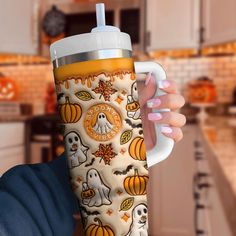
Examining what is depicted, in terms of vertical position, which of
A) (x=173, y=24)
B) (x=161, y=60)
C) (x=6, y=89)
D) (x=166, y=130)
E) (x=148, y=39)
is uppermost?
(x=173, y=24)

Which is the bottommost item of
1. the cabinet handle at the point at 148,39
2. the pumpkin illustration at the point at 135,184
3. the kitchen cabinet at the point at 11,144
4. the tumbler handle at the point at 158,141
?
the kitchen cabinet at the point at 11,144

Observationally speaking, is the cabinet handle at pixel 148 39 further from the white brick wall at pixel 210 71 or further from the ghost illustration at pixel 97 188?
the ghost illustration at pixel 97 188

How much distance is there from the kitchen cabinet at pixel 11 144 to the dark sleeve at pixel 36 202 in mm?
2062

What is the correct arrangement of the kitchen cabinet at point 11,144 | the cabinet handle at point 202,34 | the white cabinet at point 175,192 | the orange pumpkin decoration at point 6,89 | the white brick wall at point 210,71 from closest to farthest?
1. the kitchen cabinet at point 11,144
2. the white cabinet at point 175,192
3. the cabinet handle at point 202,34
4. the white brick wall at point 210,71
5. the orange pumpkin decoration at point 6,89

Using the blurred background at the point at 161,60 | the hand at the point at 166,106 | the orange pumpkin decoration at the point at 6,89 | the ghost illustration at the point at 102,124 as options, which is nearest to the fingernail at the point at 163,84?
the hand at the point at 166,106

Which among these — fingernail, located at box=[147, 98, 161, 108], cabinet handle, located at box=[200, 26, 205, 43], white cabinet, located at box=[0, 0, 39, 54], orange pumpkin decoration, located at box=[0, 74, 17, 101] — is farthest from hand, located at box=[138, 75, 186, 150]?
orange pumpkin decoration, located at box=[0, 74, 17, 101]

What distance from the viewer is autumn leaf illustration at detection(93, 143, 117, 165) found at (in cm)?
30

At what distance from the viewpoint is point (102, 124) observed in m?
0.30

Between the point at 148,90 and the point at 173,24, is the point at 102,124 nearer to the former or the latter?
the point at 148,90

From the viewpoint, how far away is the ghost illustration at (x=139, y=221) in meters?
0.31

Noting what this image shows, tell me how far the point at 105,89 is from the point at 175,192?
7.86 feet

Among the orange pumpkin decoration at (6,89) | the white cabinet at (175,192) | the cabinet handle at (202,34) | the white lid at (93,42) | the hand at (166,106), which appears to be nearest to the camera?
the white lid at (93,42)

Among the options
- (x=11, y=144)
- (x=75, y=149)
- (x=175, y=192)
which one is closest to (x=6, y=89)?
(x=11, y=144)

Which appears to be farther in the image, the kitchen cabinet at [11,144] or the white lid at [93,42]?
the kitchen cabinet at [11,144]
